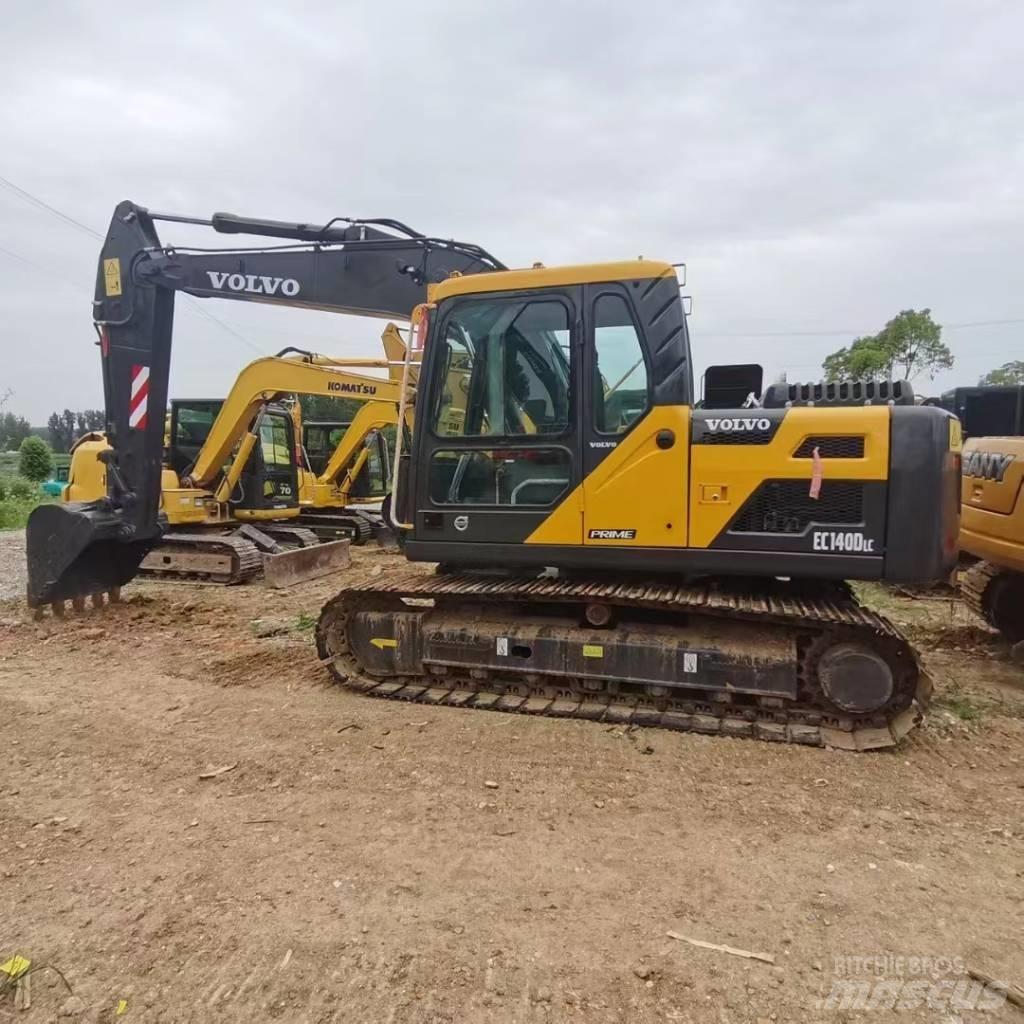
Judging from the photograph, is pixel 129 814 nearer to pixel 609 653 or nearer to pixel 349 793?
pixel 349 793

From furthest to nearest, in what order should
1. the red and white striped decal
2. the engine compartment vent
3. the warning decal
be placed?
the red and white striped decal → the warning decal → the engine compartment vent

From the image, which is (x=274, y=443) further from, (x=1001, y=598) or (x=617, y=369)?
(x=1001, y=598)

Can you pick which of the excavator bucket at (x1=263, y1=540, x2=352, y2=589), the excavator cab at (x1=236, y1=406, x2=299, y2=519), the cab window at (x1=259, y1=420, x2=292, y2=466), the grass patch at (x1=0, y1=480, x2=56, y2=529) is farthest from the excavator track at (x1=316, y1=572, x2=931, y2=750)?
the grass patch at (x1=0, y1=480, x2=56, y2=529)

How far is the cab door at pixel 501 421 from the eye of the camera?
14.6 ft

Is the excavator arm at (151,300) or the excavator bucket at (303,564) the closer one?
the excavator arm at (151,300)

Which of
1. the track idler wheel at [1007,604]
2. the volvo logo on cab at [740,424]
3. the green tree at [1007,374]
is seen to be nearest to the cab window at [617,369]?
the volvo logo on cab at [740,424]

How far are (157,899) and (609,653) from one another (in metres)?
2.69

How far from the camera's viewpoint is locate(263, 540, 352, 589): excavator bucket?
30.2 ft

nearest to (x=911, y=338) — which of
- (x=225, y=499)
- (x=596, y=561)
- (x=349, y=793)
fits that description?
(x=225, y=499)

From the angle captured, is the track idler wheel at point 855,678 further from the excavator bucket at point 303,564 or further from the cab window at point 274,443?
the cab window at point 274,443

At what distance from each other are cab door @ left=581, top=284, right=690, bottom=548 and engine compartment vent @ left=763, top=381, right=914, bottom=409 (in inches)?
30.4

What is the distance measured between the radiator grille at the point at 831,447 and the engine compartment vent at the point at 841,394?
1.34ft

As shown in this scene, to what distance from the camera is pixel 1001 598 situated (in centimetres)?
620

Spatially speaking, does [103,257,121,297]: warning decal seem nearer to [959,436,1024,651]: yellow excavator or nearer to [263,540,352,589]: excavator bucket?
[263,540,352,589]: excavator bucket
